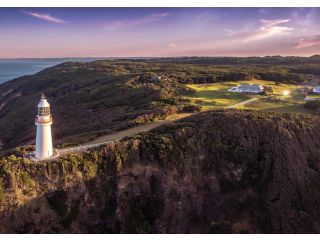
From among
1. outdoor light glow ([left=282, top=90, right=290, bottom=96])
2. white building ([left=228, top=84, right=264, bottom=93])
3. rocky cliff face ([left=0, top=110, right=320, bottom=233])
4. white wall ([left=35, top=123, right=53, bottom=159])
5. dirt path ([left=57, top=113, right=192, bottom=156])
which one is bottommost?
rocky cliff face ([left=0, top=110, right=320, bottom=233])

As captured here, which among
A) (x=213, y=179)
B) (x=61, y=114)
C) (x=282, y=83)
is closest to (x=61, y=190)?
(x=213, y=179)

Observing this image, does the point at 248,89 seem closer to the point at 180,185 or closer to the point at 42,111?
the point at 180,185

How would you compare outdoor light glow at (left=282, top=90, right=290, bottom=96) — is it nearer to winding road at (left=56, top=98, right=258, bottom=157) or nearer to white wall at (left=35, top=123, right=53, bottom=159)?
winding road at (left=56, top=98, right=258, bottom=157)

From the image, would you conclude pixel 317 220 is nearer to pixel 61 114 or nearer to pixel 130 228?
pixel 130 228

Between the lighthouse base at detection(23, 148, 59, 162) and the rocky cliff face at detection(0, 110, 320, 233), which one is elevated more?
the lighthouse base at detection(23, 148, 59, 162)

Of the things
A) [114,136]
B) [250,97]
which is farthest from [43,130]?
[250,97]

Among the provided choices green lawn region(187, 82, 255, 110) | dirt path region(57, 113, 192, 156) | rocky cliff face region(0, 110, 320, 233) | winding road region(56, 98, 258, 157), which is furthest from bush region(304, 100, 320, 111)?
dirt path region(57, 113, 192, 156)

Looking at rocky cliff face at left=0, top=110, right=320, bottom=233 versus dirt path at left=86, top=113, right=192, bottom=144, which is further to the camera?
dirt path at left=86, top=113, right=192, bottom=144
